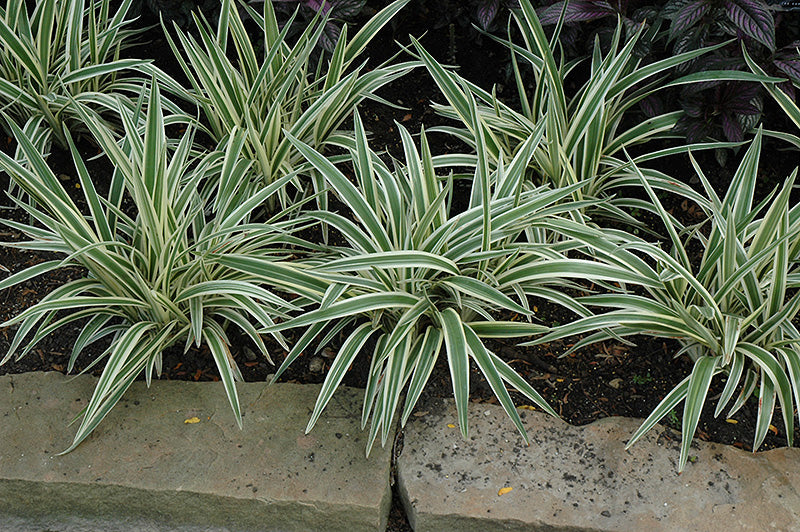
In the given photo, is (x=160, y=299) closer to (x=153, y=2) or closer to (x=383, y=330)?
(x=383, y=330)

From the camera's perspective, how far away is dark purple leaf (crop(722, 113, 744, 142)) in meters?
2.22

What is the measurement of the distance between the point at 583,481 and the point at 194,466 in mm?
910

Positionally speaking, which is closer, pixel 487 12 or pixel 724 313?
pixel 724 313

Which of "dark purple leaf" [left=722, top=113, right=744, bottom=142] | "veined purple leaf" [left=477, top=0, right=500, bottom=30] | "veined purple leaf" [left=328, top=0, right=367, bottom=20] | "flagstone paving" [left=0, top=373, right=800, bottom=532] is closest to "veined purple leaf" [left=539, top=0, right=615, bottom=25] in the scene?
Result: "veined purple leaf" [left=477, top=0, right=500, bottom=30]

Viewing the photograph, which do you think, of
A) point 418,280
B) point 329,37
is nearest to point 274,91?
point 329,37

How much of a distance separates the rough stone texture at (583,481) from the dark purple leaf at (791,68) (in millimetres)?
977

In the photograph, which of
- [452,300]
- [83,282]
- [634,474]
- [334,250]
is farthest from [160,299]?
[634,474]

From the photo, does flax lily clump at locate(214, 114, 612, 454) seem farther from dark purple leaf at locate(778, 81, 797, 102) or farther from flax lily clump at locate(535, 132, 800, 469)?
dark purple leaf at locate(778, 81, 797, 102)

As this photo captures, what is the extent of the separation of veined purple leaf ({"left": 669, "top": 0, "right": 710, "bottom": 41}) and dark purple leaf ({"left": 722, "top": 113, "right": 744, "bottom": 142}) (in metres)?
0.32

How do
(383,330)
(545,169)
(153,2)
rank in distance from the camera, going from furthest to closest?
(153,2) → (545,169) → (383,330)

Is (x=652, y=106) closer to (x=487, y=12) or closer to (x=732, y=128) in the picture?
(x=732, y=128)

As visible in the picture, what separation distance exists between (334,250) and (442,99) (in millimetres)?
955

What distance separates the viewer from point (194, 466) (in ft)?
6.15

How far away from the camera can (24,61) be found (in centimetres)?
238
